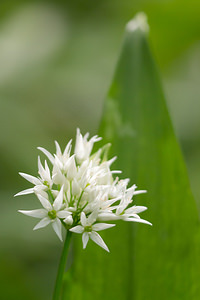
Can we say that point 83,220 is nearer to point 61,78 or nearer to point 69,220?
point 69,220

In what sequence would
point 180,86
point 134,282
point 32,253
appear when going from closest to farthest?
point 134,282 → point 32,253 → point 180,86

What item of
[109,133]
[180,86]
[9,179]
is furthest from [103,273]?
[180,86]

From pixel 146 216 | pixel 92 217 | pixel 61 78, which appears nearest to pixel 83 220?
pixel 92 217

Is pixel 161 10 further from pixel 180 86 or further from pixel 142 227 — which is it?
pixel 142 227

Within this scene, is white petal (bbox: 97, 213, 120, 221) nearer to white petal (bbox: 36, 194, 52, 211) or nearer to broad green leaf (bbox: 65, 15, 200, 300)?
white petal (bbox: 36, 194, 52, 211)

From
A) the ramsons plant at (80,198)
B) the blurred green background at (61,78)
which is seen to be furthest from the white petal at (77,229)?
the blurred green background at (61,78)

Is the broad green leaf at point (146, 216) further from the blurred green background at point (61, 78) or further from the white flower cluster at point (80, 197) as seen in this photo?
the blurred green background at point (61, 78)
